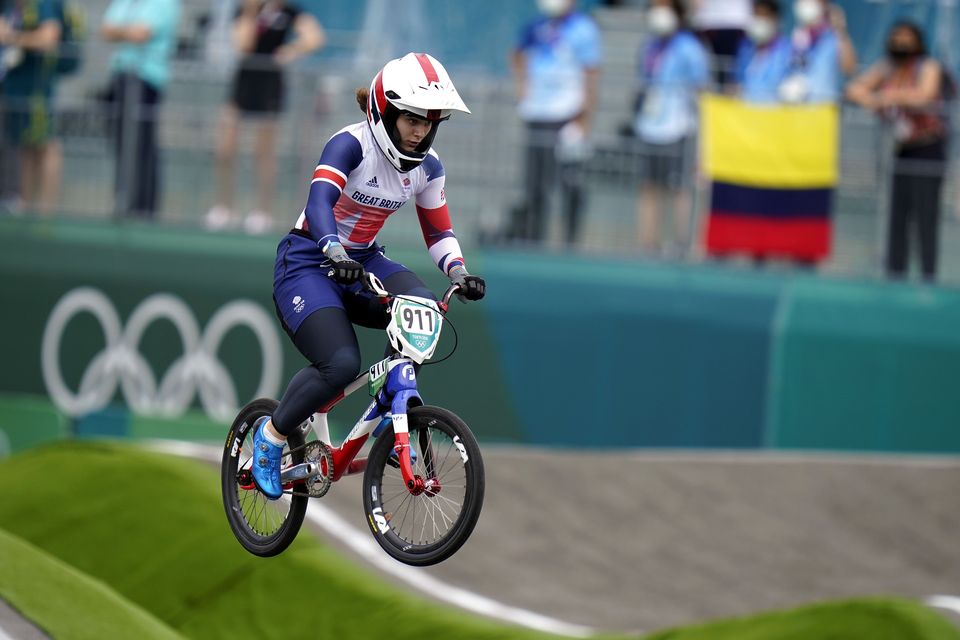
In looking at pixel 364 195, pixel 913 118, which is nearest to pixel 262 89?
pixel 913 118

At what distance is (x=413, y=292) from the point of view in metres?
8.88

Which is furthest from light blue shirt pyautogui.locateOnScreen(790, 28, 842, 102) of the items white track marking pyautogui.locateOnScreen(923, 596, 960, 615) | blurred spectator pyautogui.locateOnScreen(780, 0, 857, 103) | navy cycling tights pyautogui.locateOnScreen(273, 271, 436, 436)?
navy cycling tights pyautogui.locateOnScreen(273, 271, 436, 436)

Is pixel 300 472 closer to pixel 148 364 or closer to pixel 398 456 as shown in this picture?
pixel 398 456

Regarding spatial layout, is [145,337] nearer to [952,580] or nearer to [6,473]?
[6,473]

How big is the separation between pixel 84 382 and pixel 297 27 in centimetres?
461

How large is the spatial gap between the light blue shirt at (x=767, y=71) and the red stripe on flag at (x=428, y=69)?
7919 mm

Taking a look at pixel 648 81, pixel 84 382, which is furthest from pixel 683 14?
pixel 84 382

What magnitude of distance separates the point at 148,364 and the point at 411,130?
32.4 feet

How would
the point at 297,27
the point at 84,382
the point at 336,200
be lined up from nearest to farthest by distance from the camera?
the point at 336,200, the point at 297,27, the point at 84,382

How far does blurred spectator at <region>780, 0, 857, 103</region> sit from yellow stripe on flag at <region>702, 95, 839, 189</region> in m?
0.19

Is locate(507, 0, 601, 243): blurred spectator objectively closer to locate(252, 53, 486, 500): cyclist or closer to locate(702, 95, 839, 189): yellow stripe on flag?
locate(702, 95, 839, 189): yellow stripe on flag

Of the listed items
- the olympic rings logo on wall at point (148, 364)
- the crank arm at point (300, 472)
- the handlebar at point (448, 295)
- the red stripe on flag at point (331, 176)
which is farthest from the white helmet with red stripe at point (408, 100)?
the olympic rings logo on wall at point (148, 364)

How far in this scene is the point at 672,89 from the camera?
1592 cm

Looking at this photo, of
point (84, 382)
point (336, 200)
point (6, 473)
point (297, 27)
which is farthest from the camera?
point (84, 382)
